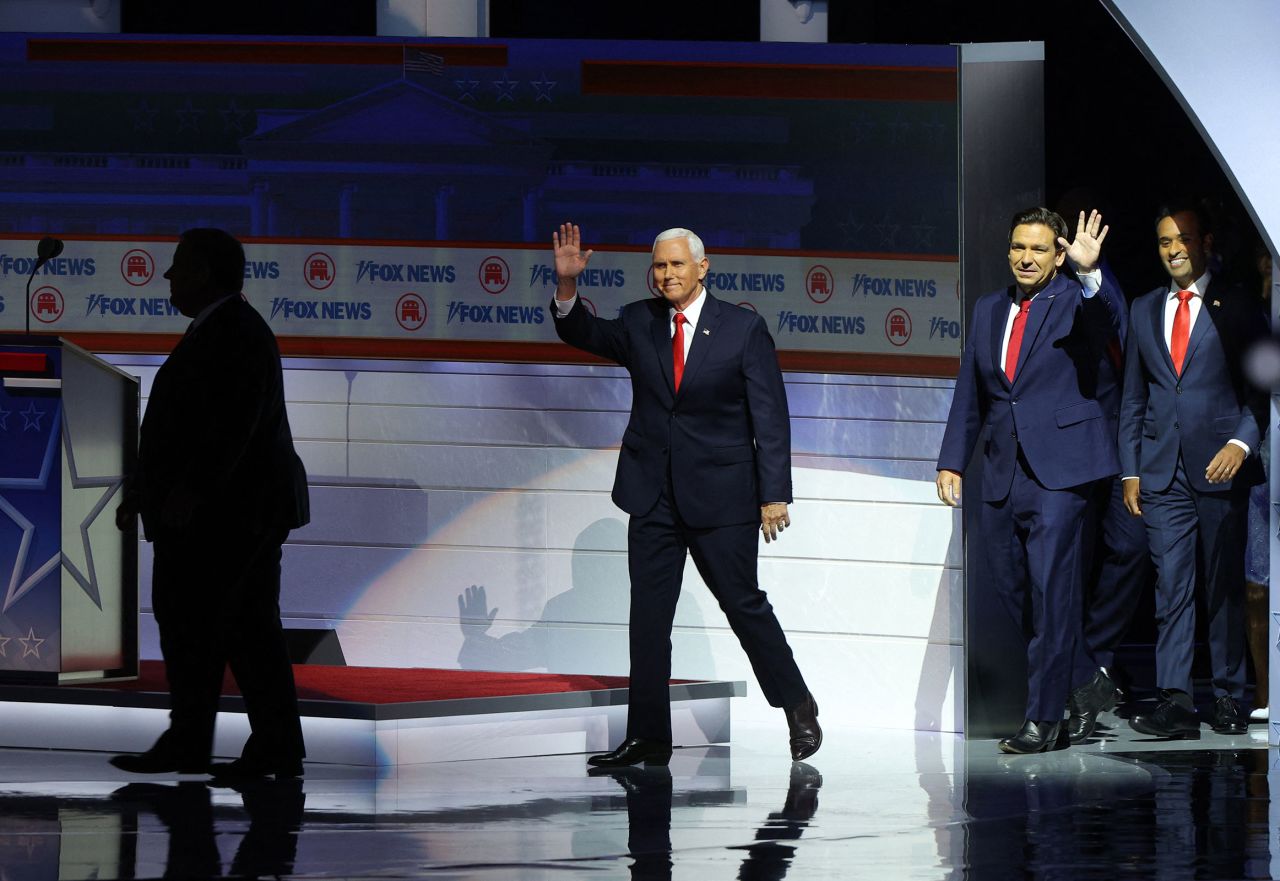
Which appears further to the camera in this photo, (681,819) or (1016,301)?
(1016,301)

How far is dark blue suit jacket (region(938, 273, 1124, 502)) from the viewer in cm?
599

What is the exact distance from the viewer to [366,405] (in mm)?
7062

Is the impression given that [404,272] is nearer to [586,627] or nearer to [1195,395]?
[586,627]

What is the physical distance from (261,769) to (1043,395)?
2.60 m

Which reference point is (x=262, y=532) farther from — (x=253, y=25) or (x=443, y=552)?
(x=253, y=25)

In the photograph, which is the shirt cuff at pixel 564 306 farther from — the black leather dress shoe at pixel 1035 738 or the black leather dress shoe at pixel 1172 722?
the black leather dress shoe at pixel 1172 722

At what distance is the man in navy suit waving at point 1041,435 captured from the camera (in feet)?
19.6

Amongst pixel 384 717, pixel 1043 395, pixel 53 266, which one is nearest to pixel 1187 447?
pixel 1043 395

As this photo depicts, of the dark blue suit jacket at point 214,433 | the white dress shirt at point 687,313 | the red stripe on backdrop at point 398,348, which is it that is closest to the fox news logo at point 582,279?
the red stripe on backdrop at point 398,348

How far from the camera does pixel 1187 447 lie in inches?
250

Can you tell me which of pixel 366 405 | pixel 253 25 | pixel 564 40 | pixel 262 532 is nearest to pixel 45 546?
pixel 262 532

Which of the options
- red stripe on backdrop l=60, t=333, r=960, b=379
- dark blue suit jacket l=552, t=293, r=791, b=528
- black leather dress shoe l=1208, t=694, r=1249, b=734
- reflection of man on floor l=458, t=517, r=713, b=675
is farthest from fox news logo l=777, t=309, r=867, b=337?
black leather dress shoe l=1208, t=694, r=1249, b=734

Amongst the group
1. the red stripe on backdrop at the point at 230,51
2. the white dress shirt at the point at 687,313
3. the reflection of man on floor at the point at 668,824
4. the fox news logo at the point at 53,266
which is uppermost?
the red stripe on backdrop at the point at 230,51

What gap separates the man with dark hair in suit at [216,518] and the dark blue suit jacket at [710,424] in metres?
1.09
